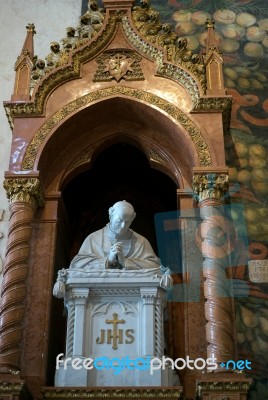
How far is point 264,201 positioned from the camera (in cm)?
851

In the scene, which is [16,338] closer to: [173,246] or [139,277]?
[139,277]

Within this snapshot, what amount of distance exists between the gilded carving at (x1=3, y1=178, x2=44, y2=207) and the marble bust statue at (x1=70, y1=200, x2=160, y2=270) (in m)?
0.83

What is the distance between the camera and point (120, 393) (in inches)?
240

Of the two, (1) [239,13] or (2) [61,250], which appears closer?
(2) [61,250]

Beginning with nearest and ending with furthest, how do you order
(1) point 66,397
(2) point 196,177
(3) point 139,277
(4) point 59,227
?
(1) point 66,397 → (3) point 139,277 → (2) point 196,177 → (4) point 59,227

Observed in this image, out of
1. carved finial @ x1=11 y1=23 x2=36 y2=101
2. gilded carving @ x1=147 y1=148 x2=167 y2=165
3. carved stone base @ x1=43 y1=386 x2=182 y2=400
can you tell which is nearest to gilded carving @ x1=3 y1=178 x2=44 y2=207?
carved finial @ x1=11 y1=23 x2=36 y2=101

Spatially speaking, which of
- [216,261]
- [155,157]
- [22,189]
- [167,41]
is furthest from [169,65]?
[216,261]

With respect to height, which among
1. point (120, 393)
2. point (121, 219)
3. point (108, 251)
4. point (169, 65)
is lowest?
point (120, 393)

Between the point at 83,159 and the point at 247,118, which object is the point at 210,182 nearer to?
the point at 83,159

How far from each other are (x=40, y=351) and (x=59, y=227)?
65.7 inches

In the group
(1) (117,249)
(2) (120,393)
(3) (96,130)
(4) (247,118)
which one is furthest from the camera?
(4) (247,118)

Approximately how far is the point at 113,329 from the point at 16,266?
4.17 ft

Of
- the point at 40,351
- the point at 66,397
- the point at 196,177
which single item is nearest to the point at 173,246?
the point at 196,177

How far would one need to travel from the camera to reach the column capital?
7.45 meters
